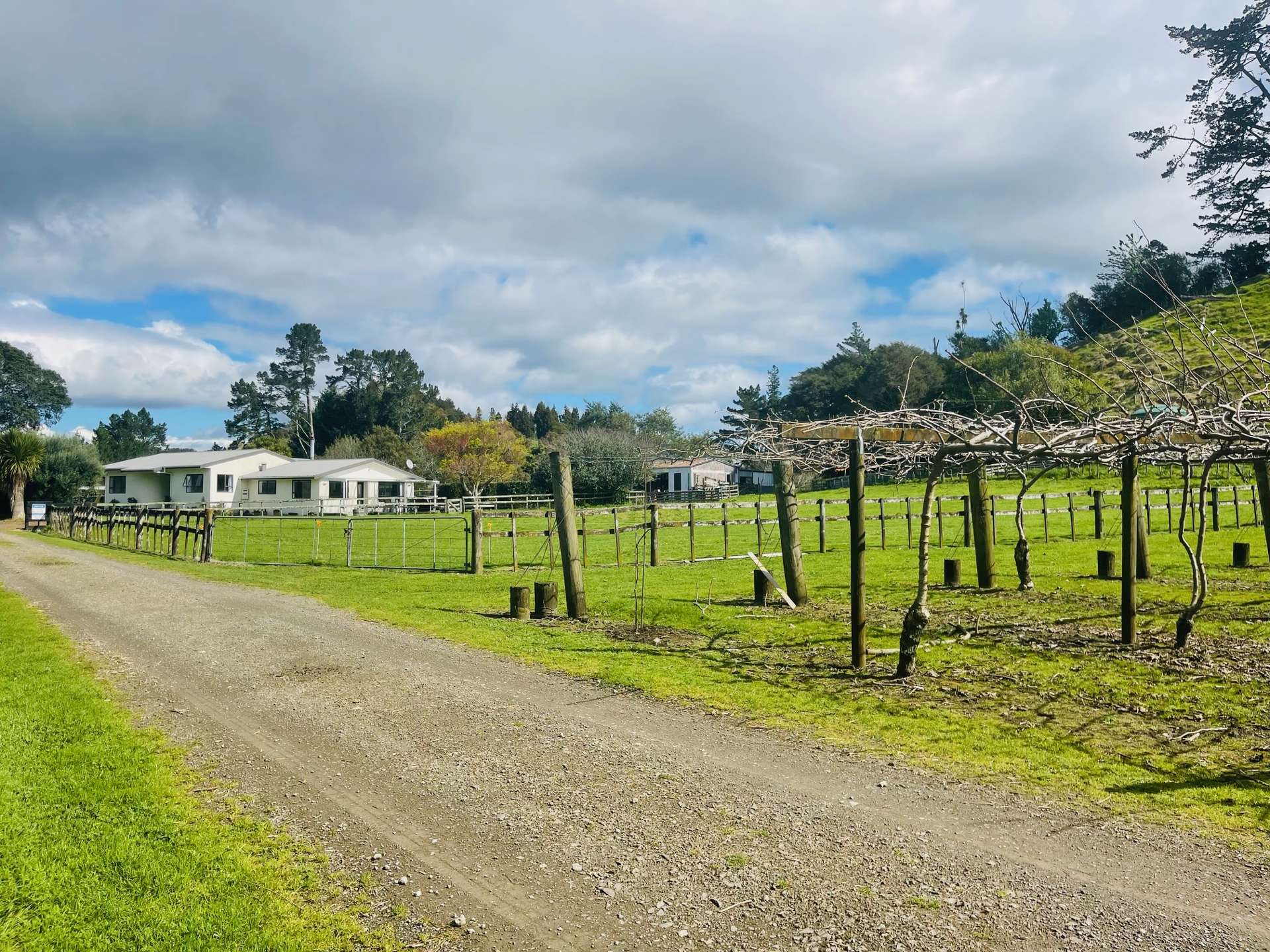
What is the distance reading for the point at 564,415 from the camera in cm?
10631

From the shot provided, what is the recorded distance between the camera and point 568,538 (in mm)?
11094

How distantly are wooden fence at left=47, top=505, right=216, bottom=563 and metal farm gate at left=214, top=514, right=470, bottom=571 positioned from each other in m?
0.97

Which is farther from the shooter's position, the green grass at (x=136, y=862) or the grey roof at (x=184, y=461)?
the grey roof at (x=184, y=461)

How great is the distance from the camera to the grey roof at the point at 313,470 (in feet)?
166

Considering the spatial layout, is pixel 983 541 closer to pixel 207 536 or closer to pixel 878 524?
pixel 878 524

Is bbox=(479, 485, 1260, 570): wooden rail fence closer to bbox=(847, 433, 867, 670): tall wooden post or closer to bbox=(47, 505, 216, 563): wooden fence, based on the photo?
bbox=(47, 505, 216, 563): wooden fence

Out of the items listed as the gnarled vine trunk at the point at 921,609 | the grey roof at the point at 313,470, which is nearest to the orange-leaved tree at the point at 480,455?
the grey roof at the point at 313,470

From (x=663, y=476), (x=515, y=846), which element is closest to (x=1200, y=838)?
(x=515, y=846)

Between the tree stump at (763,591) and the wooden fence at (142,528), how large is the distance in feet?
55.4

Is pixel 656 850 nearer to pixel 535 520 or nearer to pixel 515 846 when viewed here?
pixel 515 846

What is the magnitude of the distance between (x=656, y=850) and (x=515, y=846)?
0.72m

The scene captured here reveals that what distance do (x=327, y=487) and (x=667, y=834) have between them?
167 feet

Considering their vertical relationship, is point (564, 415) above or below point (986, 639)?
above

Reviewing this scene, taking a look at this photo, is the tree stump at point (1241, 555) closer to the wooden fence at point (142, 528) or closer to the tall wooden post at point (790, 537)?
the tall wooden post at point (790, 537)
